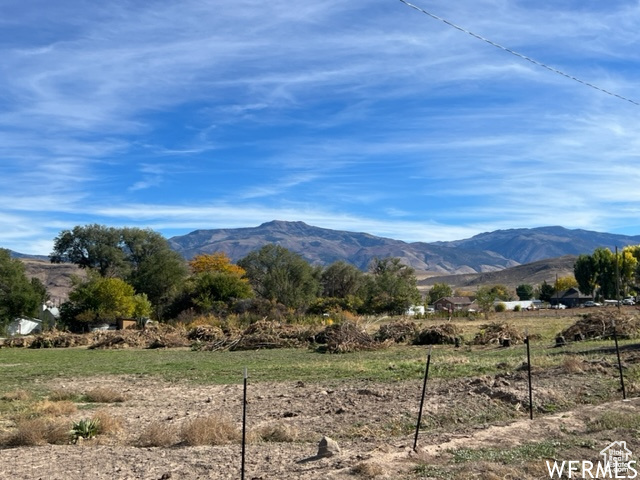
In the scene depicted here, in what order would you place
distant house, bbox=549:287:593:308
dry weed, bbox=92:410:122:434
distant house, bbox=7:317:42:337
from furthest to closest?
distant house, bbox=549:287:593:308
distant house, bbox=7:317:42:337
dry weed, bbox=92:410:122:434

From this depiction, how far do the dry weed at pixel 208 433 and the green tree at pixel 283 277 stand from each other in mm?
53104

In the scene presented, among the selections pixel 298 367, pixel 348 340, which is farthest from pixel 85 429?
pixel 348 340

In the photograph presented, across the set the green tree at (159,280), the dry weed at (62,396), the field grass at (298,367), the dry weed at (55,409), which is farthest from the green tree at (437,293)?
the dry weed at (55,409)

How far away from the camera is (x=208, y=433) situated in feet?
36.1

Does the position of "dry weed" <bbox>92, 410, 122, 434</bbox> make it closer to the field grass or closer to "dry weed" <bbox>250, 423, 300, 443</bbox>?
"dry weed" <bbox>250, 423, 300, 443</bbox>

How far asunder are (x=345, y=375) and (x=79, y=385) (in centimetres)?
825

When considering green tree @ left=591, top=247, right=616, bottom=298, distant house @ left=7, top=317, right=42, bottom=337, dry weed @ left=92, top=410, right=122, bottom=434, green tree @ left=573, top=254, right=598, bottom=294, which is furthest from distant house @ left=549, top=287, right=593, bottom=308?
dry weed @ left=92, top=410, right=122, bottom=434

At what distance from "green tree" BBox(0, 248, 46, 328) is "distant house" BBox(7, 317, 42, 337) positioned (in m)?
0.73

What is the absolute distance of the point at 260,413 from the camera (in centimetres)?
1396

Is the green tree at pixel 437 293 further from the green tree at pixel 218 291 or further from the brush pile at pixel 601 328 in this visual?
the brush pile at pixel 601 328

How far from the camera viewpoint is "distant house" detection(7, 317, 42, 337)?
217ft

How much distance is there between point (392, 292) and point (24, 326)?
42.2 metres

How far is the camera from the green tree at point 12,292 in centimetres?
6488

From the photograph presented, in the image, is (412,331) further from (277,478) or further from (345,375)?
(277,478)
